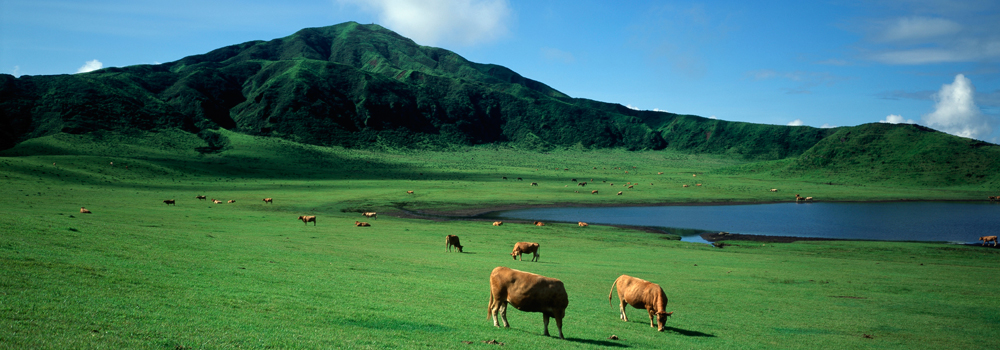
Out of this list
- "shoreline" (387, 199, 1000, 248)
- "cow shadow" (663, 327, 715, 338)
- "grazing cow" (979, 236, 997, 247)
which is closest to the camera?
"cow shadow" (663, 327, 715, 338)

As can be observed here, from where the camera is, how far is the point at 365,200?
74.0 meters

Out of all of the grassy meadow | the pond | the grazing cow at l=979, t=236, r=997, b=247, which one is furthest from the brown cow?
the grazing cow at l=979, t=236, r=997, b=247

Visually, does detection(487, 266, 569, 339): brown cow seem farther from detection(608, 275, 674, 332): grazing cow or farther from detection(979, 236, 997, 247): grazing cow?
detection(979, 236, 997, 247): grazing cow

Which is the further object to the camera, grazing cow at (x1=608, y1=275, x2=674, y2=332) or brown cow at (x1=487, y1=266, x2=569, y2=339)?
grazing cow at (x1=608, y1=275, x2=674, y2=332)

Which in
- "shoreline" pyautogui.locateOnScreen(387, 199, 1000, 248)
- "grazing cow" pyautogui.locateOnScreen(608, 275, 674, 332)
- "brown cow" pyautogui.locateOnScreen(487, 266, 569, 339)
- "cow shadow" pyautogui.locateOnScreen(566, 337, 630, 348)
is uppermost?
"brown cow" pyautogui.locateOnScreen(487, 266, 569, 339)

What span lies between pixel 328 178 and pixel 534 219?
2526 inches

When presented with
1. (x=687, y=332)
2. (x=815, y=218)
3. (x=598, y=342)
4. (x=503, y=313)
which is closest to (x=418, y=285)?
(x=503, y=313)

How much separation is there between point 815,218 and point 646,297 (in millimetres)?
63148

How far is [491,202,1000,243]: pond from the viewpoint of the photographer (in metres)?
55.1

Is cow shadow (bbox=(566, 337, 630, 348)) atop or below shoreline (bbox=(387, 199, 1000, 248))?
atop

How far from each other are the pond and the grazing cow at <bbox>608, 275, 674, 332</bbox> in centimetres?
3636

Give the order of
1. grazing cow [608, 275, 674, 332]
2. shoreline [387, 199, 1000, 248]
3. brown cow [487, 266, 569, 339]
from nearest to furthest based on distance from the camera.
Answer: brown cow [487, 266, 569, 339] → grazing cow [608, 275, 674, 332] → shoreline [387, 199, 1000, 248]

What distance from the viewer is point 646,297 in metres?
16.7

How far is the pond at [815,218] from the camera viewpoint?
55.1m
